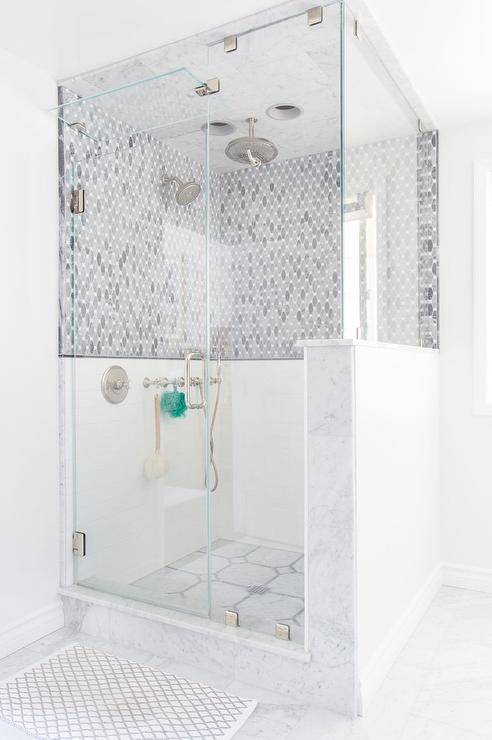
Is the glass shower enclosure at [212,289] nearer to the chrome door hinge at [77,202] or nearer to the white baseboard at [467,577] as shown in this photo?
the chrome door hinge at [77,202]

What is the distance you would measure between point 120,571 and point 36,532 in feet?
1.28

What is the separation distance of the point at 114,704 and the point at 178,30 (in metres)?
2.40

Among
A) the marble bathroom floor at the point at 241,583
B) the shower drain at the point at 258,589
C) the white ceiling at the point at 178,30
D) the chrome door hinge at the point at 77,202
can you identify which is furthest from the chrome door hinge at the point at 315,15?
the shower drain at the point at 258,589

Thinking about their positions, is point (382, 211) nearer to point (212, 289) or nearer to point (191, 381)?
point (212, 289)

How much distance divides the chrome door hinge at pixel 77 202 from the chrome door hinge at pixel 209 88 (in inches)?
26.6

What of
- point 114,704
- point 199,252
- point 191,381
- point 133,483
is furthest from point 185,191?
point 114,704

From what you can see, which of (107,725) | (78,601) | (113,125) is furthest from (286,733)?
(113,125)

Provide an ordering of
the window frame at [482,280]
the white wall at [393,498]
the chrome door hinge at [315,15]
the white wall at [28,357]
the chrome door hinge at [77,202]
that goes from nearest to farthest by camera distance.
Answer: the white wall at [393,498]
the chrome door hinge at [315,15]
the white wall at [28,357]
the chrome door hinge at [77,202]
the window frame at [482,280]

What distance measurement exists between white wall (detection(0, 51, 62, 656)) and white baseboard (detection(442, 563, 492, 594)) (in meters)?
1.93

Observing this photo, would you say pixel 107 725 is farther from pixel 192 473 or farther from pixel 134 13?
pixel 134 13

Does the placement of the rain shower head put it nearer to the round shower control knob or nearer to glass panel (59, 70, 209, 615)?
glass panel (59, 70, 209, 615)

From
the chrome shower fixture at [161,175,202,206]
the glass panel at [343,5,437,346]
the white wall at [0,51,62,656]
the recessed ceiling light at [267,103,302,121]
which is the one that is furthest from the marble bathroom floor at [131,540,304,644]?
the recessed ceiling light at [267,103,302,121]

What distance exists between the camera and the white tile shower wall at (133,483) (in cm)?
227

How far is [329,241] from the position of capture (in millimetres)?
2359
